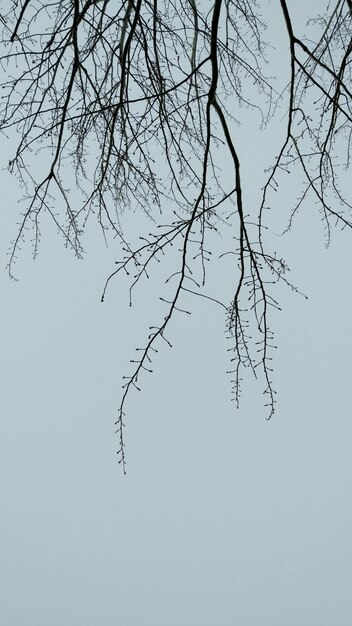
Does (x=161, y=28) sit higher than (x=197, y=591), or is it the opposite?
(x=197, y=591)

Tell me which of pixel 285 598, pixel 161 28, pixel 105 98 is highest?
pixel 285 598

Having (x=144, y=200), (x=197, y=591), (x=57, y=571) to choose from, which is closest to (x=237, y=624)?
(x=197, y=591)

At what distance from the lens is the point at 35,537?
1267 centimetres

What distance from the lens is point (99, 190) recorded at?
1.99 m

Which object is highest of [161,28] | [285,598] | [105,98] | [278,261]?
[285,598]

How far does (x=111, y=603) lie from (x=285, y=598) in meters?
3.08

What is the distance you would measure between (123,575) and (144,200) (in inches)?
474

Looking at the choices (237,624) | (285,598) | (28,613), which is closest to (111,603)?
(28,613)

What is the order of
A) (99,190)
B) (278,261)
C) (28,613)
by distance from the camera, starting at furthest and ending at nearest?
(28,613) → (99,190) → (278,261)

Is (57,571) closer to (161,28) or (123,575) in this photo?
(123,575)

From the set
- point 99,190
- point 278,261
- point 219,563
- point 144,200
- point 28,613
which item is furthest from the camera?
point 219,563

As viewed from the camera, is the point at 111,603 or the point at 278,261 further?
the point at 111,603

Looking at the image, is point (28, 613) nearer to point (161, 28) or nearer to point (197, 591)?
point (197, 591)

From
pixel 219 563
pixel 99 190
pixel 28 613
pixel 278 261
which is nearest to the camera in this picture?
pixel 278 261
